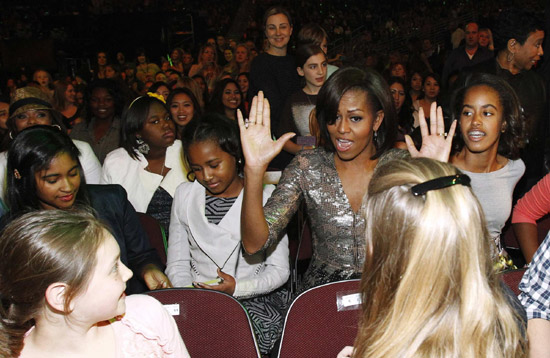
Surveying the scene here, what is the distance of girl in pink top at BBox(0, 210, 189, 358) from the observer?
124 cm

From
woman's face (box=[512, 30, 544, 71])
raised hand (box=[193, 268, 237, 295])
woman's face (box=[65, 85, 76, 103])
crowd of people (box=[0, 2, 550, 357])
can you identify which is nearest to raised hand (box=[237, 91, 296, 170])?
crowd of people (box=[0, 2, 550, 357])

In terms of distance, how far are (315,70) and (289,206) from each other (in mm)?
1737

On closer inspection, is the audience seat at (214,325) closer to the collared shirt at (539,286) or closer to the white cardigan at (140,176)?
the collared shirt at (539,286)

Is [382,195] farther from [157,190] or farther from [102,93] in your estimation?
[102,93]

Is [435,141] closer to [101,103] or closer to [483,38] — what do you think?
[101,103]

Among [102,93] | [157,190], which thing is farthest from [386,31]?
[157,190]

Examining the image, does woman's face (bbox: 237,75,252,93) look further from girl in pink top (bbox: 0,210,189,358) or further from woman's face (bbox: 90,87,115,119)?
girl in pink top (bbox: 0,210,189,358)

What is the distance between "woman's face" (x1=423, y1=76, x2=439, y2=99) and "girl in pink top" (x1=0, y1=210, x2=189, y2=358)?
448 cm

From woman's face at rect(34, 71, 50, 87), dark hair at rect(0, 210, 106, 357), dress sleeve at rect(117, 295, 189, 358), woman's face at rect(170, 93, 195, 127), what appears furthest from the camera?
woman's face at rect(34, 71, 50, 87)

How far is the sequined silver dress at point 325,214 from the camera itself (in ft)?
6.99

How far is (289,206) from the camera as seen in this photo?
6.97 ft

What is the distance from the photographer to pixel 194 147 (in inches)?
91.5

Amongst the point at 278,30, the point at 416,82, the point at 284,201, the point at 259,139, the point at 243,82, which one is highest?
the point at 278,30

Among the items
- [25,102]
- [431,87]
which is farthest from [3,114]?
[431,87]
